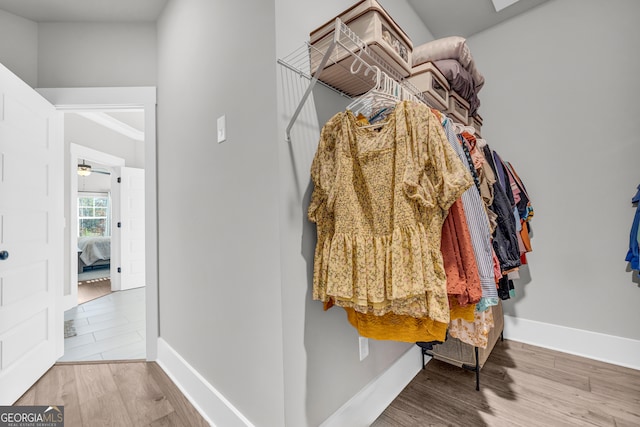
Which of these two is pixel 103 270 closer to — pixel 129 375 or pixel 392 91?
pixel 129 375

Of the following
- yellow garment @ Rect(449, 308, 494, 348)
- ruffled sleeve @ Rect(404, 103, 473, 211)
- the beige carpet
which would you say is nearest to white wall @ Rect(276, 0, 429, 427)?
ruffled sleeve @ Rect(404, 103, 473, 211)

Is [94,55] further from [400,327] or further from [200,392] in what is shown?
[400,327]

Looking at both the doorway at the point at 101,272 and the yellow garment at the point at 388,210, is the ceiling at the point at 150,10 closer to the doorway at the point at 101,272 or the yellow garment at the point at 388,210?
the doorway at the point at 101,272

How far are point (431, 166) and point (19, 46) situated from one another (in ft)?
10.00

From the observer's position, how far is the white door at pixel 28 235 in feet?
5.53

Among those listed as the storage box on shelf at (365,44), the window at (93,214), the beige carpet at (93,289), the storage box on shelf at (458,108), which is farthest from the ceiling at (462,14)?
the window at (93,214)

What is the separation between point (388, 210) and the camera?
101cm

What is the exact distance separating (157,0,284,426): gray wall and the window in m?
7.57

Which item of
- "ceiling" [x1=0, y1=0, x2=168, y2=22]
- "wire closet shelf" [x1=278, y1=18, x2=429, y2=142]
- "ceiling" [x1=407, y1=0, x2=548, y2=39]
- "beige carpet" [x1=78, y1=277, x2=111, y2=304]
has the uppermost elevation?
"ceiling" [x1=407, y1=0, x2=548, y2=39]

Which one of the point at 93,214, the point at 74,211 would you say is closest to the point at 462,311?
the point at 74,211

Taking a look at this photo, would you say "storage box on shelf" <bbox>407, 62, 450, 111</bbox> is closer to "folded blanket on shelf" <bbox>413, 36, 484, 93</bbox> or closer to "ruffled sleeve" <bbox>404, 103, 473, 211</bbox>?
"folded blanket on shelf" <bbox>413, 36, 484, 93</bbox>

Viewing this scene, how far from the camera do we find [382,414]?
1486 mm

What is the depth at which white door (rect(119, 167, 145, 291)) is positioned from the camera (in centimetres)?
434

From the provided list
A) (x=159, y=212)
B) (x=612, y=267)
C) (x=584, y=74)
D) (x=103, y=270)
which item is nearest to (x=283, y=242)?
(x=159, y=212)
